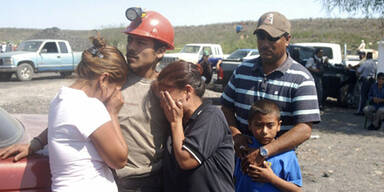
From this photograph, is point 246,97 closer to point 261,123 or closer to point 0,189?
point 261,123

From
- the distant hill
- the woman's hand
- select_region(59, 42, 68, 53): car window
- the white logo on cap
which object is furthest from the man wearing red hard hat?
the distant hill

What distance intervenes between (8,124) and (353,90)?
38.0 feet

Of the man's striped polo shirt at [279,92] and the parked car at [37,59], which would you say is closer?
the man's striped polo shirt at [279,92]

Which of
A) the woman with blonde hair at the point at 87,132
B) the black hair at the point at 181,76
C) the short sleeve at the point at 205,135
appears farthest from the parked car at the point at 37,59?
the short sleeve at the point at 205,135

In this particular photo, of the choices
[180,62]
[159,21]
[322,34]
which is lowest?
[322,34]

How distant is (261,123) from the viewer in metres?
2.57

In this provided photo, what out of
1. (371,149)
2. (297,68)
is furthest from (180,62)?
(371,149)

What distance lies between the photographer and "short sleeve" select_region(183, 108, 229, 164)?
6.22 feet

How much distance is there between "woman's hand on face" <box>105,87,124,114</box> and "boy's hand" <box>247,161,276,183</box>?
987 mm

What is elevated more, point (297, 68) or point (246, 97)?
point (297, 68)

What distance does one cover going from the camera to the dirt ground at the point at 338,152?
Answer: 17.6 feet

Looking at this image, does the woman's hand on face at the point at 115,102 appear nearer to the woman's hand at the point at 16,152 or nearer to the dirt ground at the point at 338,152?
the woman's hand at the point at 16,152

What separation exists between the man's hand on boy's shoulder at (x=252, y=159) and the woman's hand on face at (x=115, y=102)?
97 cm

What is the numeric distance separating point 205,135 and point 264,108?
29.1 inches
